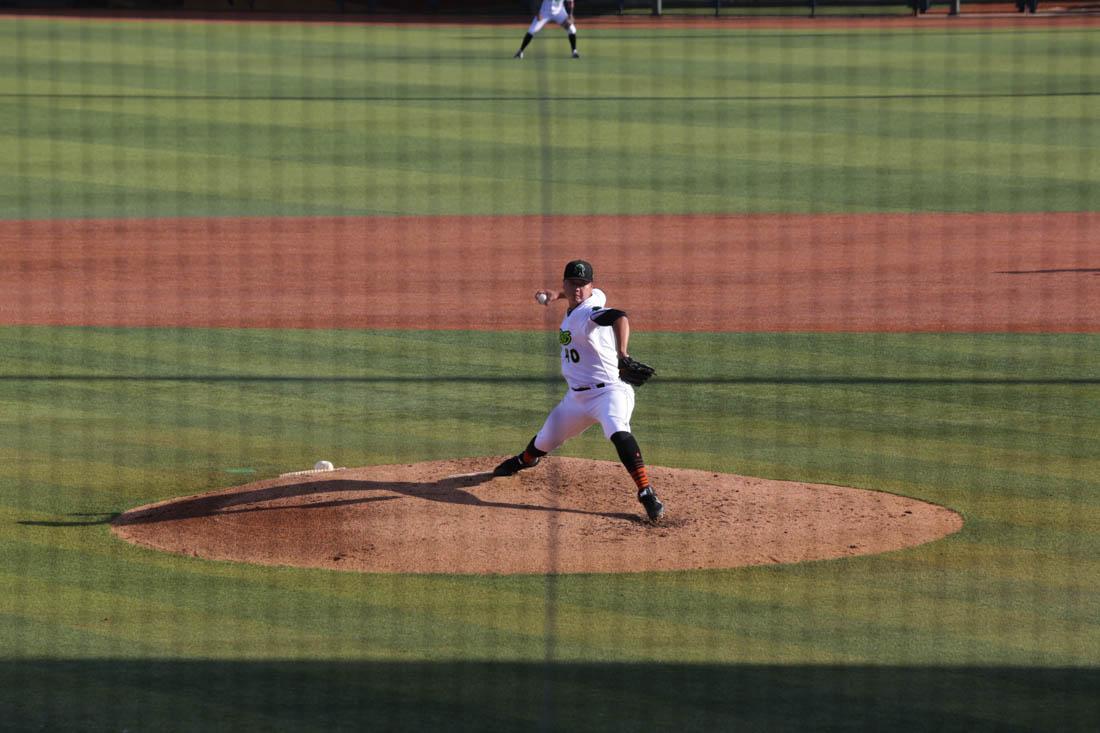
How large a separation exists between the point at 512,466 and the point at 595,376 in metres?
0.71

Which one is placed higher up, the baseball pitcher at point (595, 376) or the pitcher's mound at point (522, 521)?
the baseball pitcher at point (595, 376)

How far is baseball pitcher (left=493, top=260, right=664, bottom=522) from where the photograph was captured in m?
7.82

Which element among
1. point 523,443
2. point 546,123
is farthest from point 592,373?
point 546,123

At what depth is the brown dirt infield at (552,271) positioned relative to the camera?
13891 millimetres

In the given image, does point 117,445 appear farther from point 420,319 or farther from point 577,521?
point 420,319

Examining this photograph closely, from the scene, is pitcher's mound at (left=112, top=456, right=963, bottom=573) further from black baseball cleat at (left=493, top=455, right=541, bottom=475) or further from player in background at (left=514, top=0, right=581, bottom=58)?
player in background at (left=514, top=0, right=581, bottom=58)

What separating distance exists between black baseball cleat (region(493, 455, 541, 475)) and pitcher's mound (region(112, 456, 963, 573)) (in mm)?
54

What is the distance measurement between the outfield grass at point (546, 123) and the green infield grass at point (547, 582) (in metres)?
7.97

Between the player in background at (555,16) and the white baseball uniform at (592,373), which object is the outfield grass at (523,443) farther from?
the player in background at (555,16)

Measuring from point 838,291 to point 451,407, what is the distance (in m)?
5.25

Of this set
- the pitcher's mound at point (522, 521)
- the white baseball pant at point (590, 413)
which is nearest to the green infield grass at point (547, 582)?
the pitcher's mound at point (522, 521)

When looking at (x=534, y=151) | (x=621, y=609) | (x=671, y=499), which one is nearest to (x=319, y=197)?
(x=534, y=151)

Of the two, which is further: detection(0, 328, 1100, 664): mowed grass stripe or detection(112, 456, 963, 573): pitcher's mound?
detection(112, 456, 963, 573): pitcher's mound

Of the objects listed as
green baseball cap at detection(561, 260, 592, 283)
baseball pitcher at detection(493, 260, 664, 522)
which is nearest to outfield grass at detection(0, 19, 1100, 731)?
baseball pitcher at detection(493, 260, 664, 522)
